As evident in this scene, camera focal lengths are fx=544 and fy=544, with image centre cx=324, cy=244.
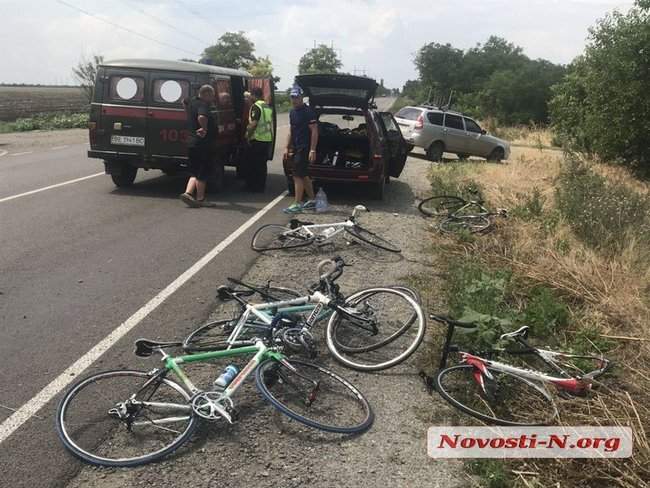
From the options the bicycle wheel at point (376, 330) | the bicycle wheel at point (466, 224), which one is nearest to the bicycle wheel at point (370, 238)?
the bicycle wheel at point (466, 224)

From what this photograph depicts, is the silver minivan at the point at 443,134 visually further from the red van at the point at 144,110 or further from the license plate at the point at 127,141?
the license plate at the point at 127,141

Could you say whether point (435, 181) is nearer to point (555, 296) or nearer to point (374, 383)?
point (555, 296)

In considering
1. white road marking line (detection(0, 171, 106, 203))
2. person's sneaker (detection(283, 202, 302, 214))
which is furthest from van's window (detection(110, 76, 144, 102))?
person's sneaker (detection(283, 202, 302, 214))

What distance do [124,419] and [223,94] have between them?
776 centimetres

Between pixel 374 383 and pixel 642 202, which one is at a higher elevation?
pixel 642 202

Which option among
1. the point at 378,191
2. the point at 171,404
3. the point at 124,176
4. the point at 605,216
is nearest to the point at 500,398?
the point at 171,404

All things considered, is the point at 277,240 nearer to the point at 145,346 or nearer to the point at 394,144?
the point at 145,346

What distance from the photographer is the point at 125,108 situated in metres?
9.13

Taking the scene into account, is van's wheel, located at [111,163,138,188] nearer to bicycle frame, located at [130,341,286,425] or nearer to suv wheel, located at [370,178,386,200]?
suv wheel, located at [370,178,386,200]

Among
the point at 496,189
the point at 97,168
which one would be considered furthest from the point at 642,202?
the point at 97,168

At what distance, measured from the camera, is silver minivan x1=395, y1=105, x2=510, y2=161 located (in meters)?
18.0

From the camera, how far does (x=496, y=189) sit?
10.8m

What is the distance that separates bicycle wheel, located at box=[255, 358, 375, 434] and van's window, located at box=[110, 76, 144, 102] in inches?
279

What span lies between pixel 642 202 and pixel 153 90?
25.9 feet
